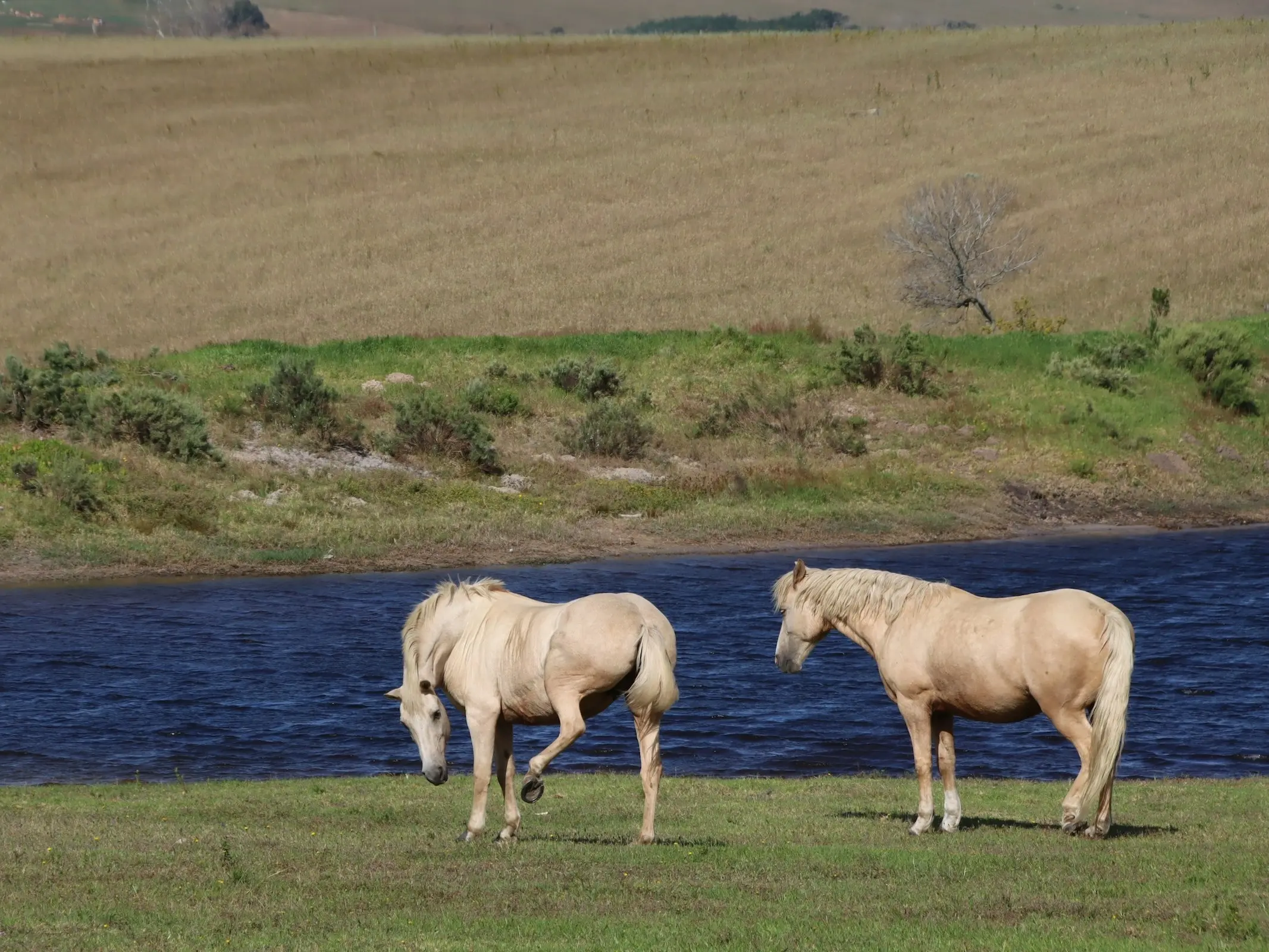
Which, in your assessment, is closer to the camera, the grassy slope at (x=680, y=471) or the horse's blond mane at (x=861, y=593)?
the horse's blond mane at (x=861, y=593)

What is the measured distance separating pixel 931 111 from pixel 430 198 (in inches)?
1189

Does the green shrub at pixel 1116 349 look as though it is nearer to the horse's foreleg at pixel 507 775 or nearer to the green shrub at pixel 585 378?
the green shrub at pixel 585 378

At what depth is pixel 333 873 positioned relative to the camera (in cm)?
1152

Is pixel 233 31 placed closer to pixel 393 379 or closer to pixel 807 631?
pixel 393 379

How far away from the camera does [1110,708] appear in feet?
42.0

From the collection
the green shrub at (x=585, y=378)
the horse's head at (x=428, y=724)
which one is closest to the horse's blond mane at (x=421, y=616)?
the horse's head at (x=428, y=724)

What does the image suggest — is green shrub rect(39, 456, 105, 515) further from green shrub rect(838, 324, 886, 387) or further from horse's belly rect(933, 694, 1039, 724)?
horse's belly rect(933, 694, 1039, 724)

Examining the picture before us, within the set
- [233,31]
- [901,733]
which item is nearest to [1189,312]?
[901,733]

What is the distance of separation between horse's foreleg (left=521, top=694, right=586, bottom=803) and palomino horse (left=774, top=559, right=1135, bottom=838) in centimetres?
268

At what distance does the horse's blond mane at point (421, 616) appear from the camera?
516 inches

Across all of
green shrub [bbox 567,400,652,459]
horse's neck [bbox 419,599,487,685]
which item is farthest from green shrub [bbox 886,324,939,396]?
horse's neck [bbox 419,599,487,685]

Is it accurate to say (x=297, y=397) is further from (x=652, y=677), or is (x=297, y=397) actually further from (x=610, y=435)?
(x=652, y=677)

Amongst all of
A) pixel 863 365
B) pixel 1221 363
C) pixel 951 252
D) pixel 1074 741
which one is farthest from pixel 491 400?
pixel 1074 741

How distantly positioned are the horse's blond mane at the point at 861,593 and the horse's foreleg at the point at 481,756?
9.86 ft
